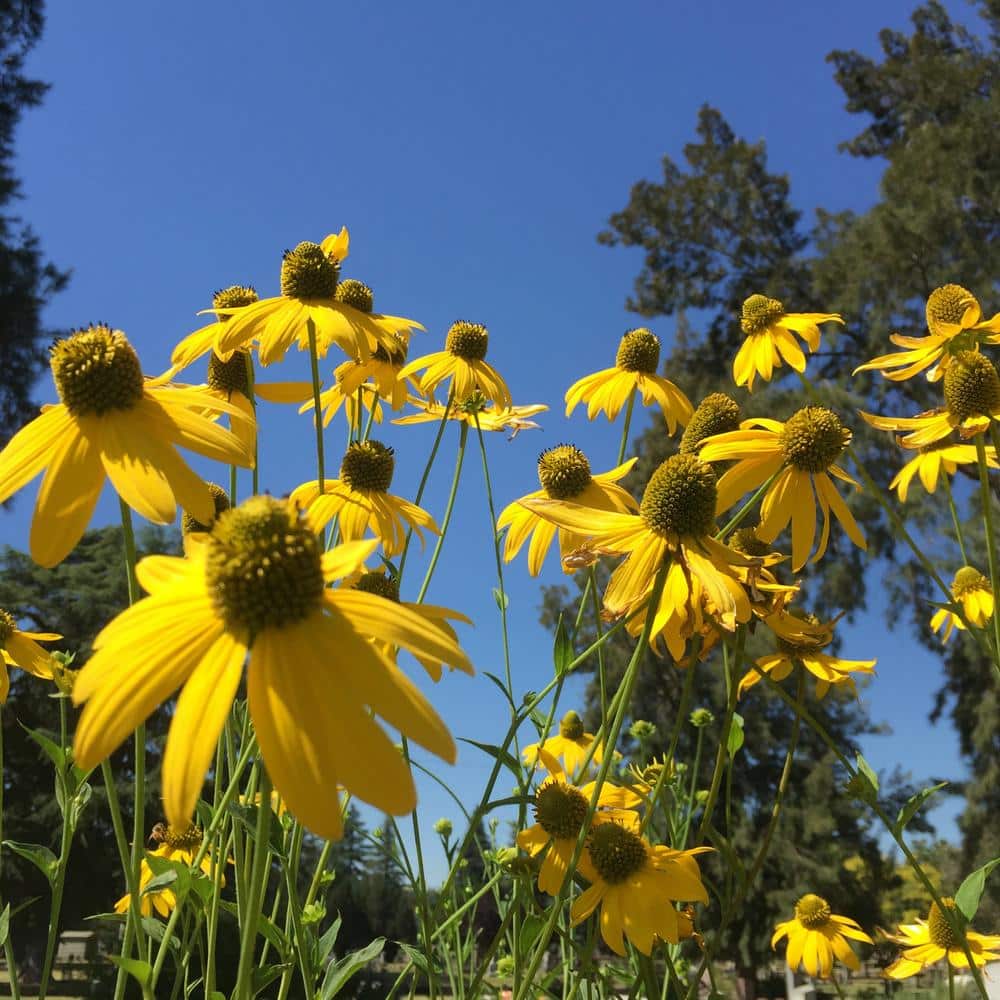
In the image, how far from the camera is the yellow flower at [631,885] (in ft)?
4.33

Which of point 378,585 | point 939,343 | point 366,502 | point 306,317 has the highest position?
point 939,343

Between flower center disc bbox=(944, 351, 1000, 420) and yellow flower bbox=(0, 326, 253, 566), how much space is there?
4.66 ft

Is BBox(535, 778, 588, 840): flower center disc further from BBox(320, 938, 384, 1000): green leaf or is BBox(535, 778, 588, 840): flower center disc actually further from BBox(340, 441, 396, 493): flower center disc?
BBox(340, 441, 396, 493): flower center disc

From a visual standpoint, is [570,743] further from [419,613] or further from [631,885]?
[419,613]

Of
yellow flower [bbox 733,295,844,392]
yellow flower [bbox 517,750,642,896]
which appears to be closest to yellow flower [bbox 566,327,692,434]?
yellow flower [bbox 733,295,844,392]

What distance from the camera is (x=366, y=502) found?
1.62 meters

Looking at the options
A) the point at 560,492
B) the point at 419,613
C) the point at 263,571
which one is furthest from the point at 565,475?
the point at 263,571

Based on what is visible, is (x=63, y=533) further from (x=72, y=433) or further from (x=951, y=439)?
(x=951, y=439)

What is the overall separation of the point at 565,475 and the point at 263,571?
1249 millimetres

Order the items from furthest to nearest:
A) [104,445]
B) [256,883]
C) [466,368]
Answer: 1. [466,368]
2. [104,445]
3. [256,883]

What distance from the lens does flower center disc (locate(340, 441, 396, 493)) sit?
1696 millimetres

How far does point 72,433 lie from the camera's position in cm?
95

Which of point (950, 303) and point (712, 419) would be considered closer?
point (712, 419)

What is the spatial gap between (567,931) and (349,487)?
0.82 metres
